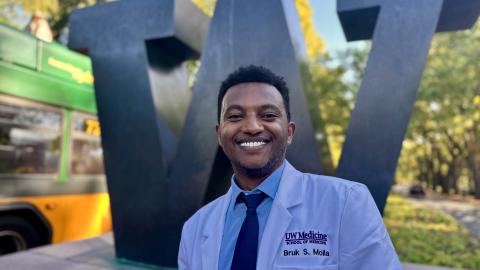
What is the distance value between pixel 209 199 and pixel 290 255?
12.3 ft

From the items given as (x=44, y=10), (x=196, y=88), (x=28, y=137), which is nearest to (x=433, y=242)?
(x=196, y=88)

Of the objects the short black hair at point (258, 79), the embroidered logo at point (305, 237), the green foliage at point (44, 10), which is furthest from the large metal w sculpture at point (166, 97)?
the green foliage at point (44, 10)

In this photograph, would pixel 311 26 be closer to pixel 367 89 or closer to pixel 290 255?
pixel 367 89

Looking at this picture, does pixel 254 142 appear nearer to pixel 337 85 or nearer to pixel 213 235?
pixel 213 235

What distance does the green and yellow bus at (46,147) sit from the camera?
5.79 metres

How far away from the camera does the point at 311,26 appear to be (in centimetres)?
1875

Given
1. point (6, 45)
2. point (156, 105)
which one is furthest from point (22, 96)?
point (156, 105)

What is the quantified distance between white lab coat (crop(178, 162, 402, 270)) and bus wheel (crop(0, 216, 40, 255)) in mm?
5125

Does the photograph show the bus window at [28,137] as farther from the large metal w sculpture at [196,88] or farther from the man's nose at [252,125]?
the man's nose at [252,125]

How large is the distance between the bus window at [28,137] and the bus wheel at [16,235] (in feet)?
2.56

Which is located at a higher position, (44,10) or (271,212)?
(44,10)

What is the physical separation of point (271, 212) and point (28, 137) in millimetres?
5547

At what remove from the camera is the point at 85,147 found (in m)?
7.04

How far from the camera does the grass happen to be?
7201 millimetres
